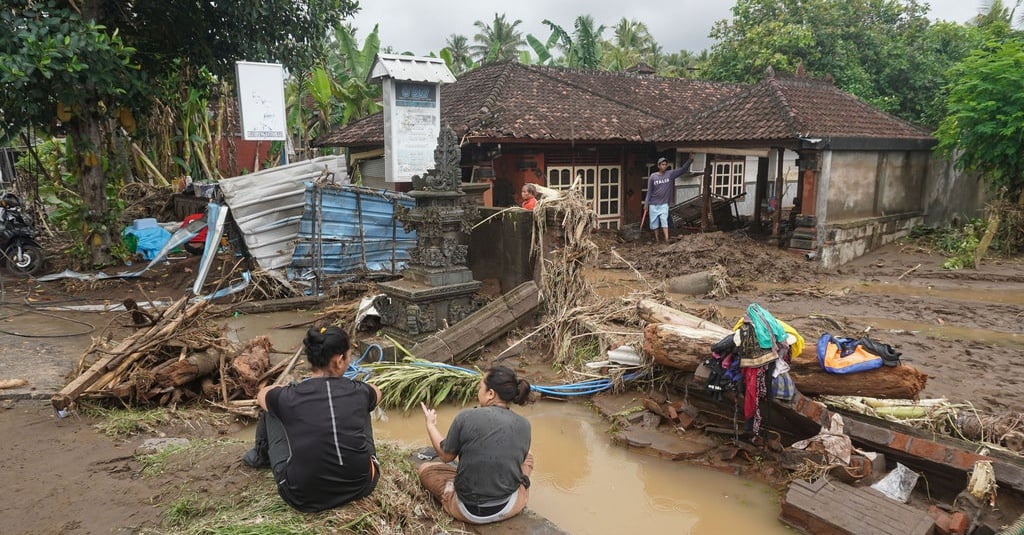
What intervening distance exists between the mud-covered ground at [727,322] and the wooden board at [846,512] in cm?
236

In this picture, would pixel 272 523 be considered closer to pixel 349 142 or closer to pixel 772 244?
pixel 772 244

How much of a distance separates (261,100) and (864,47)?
68.8 ft

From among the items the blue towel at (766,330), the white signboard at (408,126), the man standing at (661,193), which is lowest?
the blue towel at (766,330)

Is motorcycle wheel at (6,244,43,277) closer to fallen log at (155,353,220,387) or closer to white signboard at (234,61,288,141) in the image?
white signboard at (234,61,288,141)

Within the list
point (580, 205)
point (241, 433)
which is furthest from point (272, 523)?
point (580, 205)

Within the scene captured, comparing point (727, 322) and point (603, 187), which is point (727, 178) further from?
point (727, 322)

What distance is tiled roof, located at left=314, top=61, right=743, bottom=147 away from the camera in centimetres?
1448

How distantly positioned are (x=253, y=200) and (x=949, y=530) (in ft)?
32.0

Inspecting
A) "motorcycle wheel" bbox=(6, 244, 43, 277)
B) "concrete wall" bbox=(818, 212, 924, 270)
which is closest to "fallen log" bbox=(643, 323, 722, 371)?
"concrete wall" bbox=(818, 212, 924, 270)

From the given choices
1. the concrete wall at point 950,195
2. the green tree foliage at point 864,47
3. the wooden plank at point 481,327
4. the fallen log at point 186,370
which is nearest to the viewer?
the fallen log at point 186,370

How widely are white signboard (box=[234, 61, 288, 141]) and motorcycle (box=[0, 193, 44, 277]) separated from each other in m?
5.00

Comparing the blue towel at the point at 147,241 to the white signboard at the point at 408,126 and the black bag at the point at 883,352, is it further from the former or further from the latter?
the black bag at the point at 883,352

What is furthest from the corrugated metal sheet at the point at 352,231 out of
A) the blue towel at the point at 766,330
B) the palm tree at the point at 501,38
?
the palm tree at the point at 501,38

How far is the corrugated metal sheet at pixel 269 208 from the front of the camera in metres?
10.2
